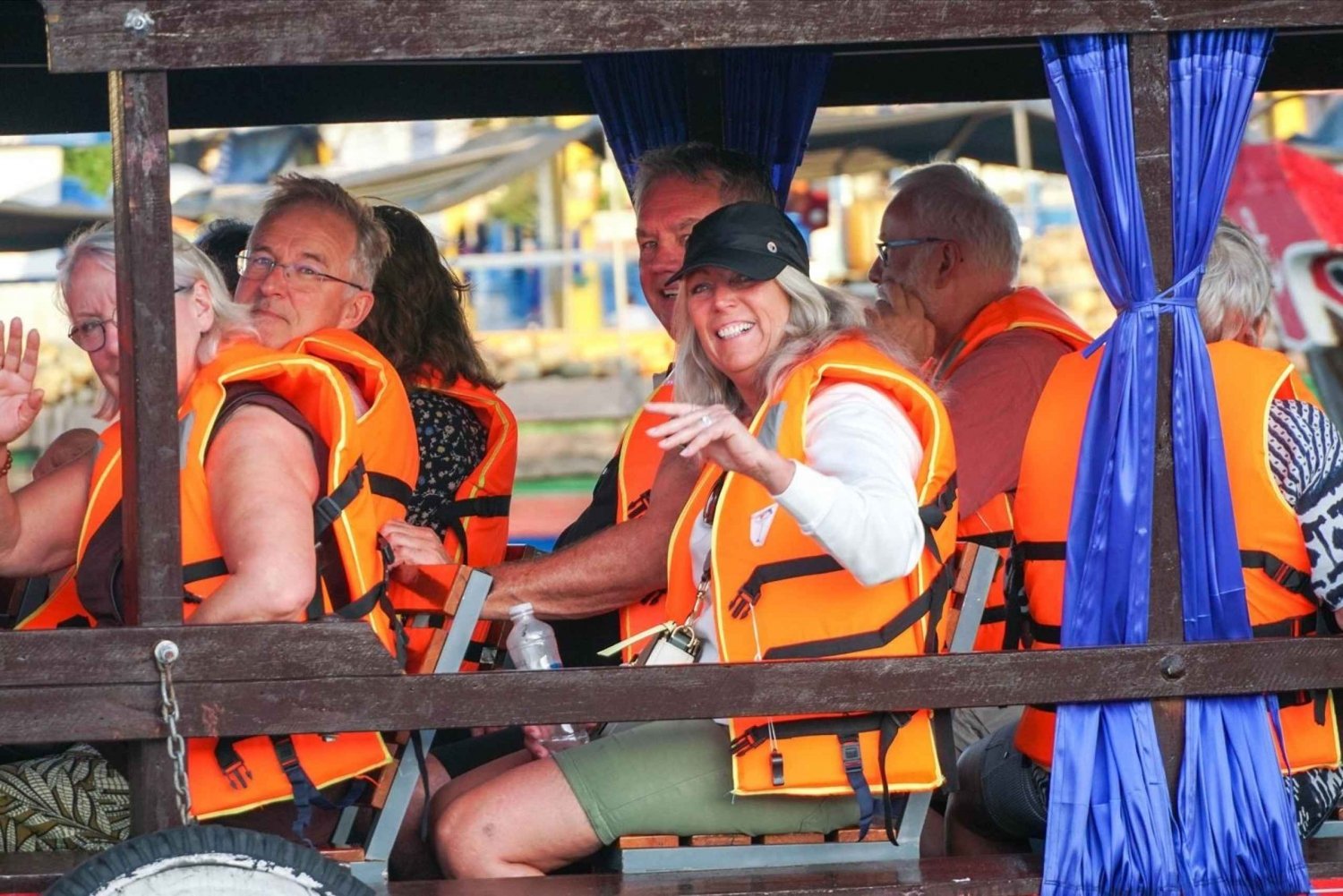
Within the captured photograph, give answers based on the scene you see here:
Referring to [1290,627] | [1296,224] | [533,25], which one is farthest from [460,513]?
[1296,224]

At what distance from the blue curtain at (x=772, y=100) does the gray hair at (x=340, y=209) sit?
1316mm

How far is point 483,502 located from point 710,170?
2.98 feet

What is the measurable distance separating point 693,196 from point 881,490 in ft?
4.28

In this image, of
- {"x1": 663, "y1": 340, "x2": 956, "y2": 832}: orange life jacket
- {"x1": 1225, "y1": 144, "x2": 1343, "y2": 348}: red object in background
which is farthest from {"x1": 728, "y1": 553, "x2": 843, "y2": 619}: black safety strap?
{"x1": 1225, "y1": 144, "x2": 1343, "y2": 348}: red object in background

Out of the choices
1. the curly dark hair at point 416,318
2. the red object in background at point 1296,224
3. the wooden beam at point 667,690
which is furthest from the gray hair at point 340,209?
the red object in background at point 1296,224

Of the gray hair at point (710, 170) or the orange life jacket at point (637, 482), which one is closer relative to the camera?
the orange life jacket at point (637, 482)

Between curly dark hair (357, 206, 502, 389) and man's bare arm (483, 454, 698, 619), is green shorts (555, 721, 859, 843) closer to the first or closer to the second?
man's bare arm (483, 454, 698, 619)

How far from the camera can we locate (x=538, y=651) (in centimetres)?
348

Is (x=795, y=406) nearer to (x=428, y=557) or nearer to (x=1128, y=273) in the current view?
(x=1128, y=273)

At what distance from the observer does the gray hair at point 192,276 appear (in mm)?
3314

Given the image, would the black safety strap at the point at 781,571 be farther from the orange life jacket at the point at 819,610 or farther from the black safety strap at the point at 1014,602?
the black safety strap at the point at 1014,602

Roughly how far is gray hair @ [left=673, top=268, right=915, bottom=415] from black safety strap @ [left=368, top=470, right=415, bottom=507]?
58 centimetres

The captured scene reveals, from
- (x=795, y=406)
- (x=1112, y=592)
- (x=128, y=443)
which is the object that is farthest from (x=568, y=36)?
(x=1112, y=592)

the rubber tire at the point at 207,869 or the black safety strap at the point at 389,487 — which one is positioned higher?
the black safety strap at the point at 389,487
